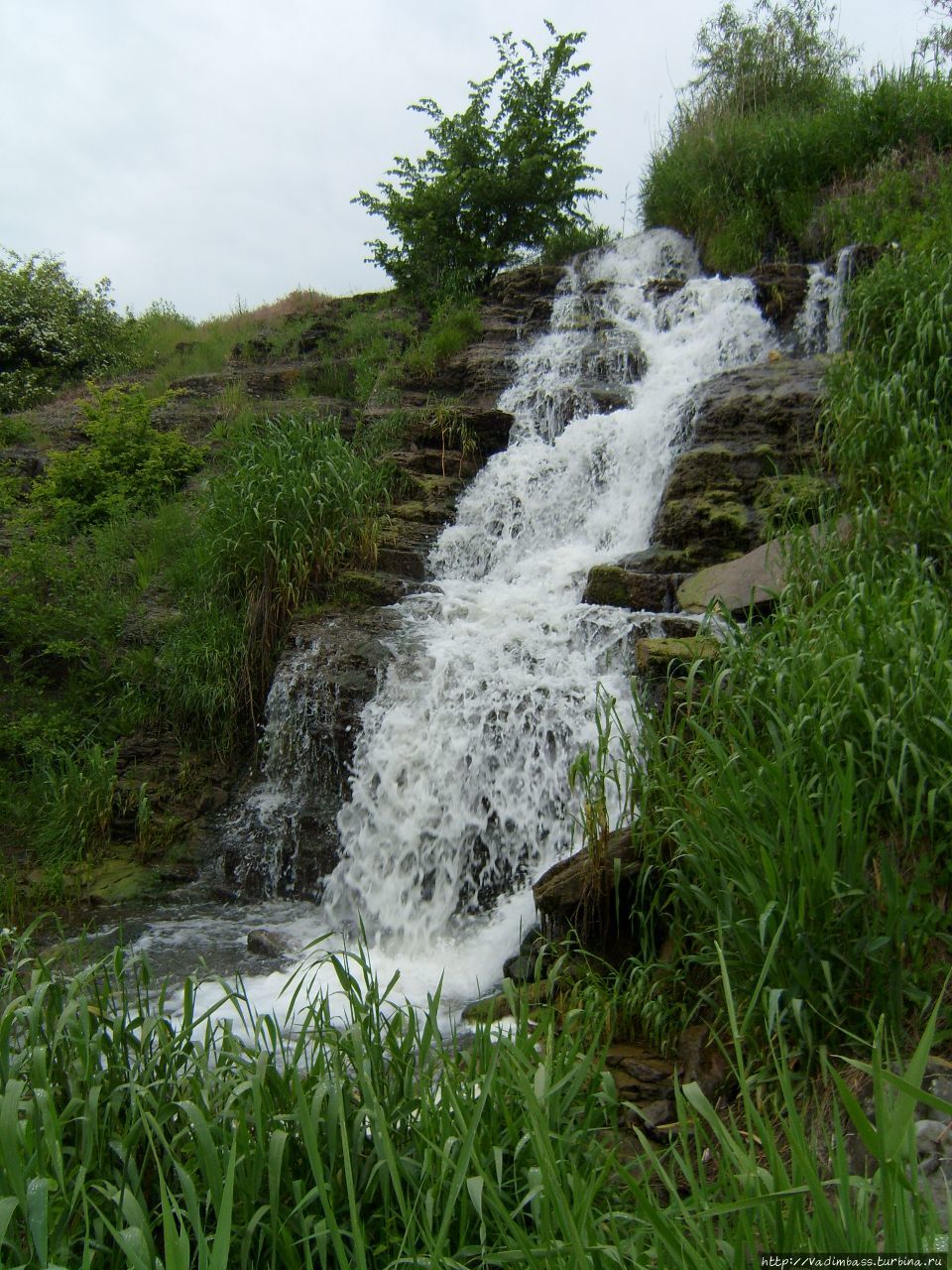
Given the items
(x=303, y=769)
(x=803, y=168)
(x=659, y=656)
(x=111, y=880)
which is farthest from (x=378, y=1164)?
(x=803, y=168)

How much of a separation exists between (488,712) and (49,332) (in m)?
12.6

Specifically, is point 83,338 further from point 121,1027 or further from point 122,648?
point 121,1027

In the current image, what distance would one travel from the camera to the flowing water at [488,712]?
16.9 ft

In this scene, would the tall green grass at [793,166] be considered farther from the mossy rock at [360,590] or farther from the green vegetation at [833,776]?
the mossy rock at [360,590]

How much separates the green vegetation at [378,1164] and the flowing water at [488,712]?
2.73 ft

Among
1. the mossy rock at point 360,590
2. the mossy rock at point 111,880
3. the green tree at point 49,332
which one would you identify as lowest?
the mossy rock at point 111,880

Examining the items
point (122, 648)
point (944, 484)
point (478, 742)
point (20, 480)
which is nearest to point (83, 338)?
point (20, 480)

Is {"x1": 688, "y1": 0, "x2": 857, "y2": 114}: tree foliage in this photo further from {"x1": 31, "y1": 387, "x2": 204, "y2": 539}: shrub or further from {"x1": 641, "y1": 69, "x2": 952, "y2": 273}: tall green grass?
{"x1": 31, "y1": 387, "x2": 204, "y2": 539}: shrub

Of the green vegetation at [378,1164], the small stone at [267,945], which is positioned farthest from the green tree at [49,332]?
the green vegetation at [378,1164]

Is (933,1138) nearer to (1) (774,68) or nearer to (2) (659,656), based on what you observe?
(2) (659,656)

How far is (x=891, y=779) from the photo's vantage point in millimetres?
2863

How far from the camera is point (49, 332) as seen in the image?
1473 centimetres

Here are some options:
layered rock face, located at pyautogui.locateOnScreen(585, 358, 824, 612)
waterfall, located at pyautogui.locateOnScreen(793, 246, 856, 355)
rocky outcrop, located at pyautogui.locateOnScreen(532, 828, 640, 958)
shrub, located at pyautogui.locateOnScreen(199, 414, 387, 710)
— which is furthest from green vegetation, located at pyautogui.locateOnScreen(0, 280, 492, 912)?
waterfall, located at pyautogui.locateOnScreen(793, 246, 856, 355)

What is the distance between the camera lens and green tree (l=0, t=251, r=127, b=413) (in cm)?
1448
